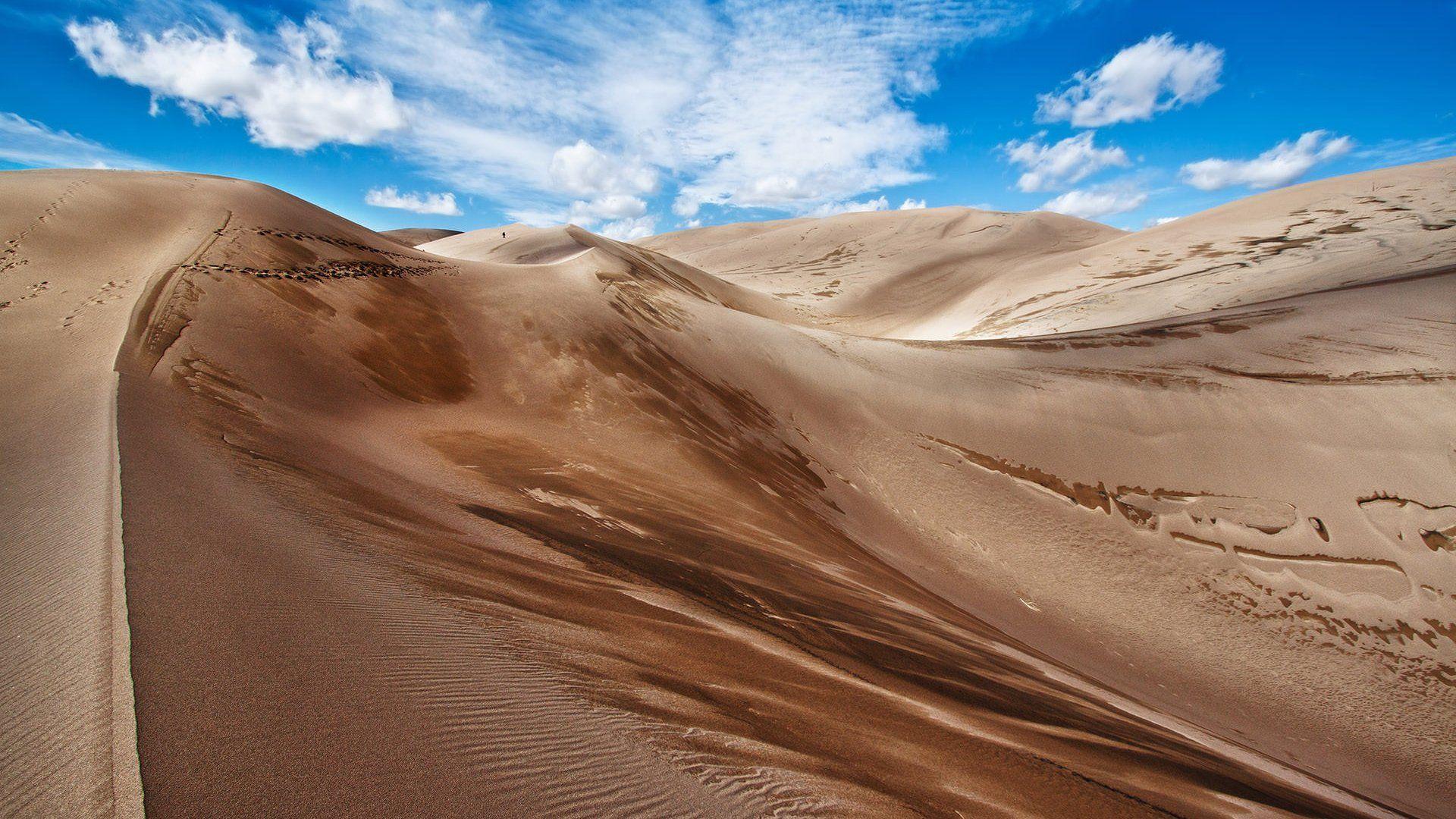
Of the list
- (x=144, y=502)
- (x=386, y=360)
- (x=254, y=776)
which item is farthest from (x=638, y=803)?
(x=386, y=360)

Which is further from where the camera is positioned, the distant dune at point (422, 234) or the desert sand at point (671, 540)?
the distant dune at point (422, 234)

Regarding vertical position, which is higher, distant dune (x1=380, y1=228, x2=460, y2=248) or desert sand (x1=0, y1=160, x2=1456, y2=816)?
distant dune (x1=380, y1=228, x2=460, y2=248)

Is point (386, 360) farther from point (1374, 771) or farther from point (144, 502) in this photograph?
point (1374, 771)

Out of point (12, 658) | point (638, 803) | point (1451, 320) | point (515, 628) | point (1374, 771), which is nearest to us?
point (12, 658)

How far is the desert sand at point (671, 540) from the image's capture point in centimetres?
189

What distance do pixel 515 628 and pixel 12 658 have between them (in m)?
1.49

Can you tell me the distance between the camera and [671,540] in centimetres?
512

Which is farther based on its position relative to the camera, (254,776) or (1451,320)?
(1451,320)

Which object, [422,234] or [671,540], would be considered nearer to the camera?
[671,540]

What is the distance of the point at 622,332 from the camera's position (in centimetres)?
1116

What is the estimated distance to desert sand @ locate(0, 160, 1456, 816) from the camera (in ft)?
6.21

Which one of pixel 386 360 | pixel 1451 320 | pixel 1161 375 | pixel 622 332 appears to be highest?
pixel 1451 320

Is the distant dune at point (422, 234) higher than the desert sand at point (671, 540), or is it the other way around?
the distant dune at point (422, 234)

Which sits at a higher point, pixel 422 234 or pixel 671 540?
pixel 422 234
